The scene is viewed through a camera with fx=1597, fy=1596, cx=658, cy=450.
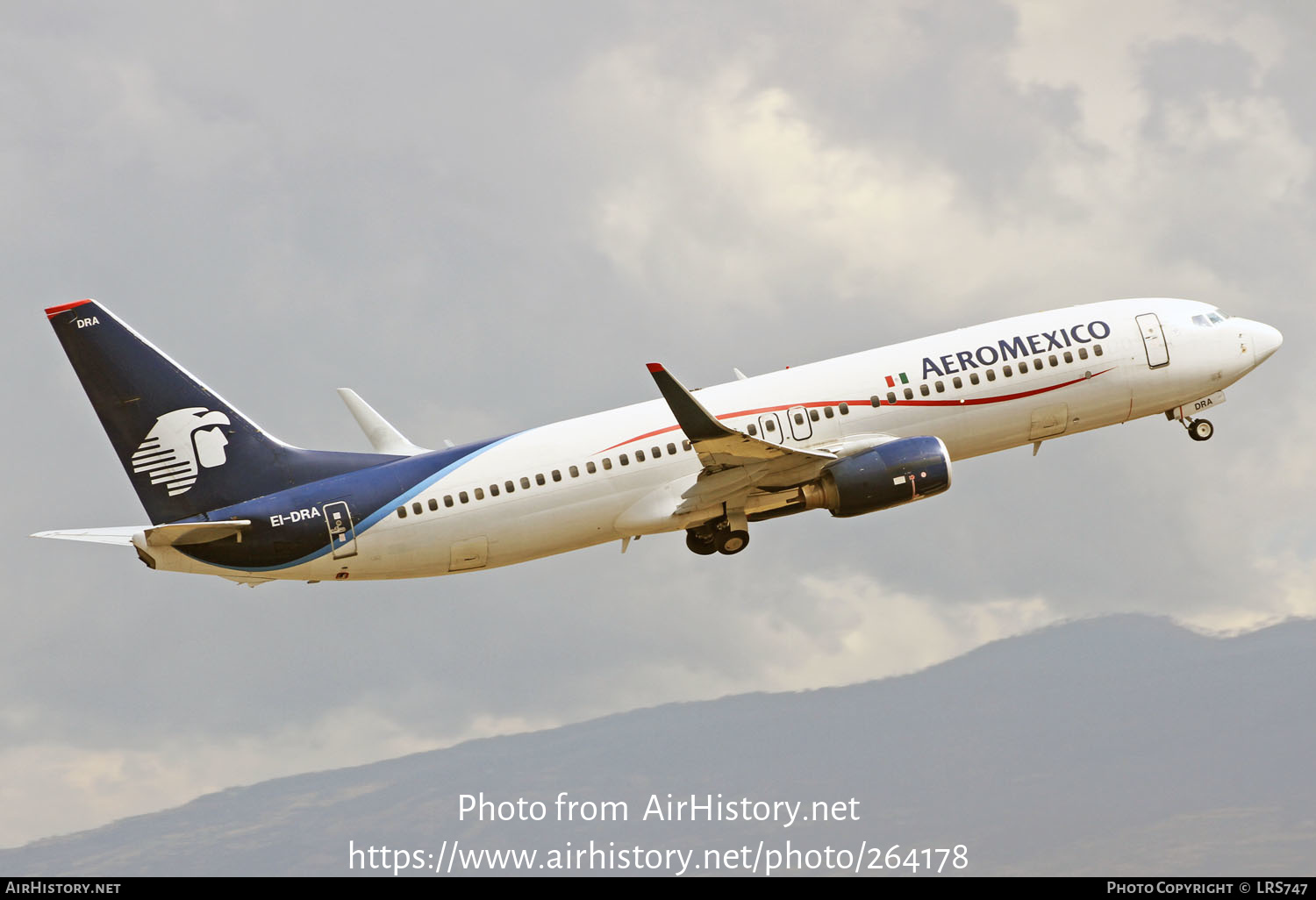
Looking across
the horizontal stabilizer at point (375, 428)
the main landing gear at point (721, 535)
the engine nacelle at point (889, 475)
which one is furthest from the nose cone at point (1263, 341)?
the horizontal stabilizer at point (375, 428)

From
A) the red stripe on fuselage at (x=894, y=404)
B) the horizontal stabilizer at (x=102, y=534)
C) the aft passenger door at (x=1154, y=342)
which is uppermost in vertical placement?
the aft passenger door at (x=1154, y=342)

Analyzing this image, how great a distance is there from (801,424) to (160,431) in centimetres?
2022

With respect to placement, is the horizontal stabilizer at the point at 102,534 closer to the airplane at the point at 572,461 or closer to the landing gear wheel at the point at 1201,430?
the airplane at the point at 572,461

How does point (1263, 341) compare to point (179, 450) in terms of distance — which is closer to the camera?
point (179, 450)

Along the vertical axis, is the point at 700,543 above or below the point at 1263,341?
below

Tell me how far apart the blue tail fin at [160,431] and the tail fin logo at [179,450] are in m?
0.03

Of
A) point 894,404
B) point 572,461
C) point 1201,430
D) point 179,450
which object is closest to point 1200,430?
point 1201,430

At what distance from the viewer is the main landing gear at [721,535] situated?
53000mm

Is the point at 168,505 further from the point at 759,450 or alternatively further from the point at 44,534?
the point at 759,450

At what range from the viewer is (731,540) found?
53.2 m

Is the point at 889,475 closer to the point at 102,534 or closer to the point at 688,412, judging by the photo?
the point at 688,412

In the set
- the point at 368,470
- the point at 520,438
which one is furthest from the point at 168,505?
the point at 520,438

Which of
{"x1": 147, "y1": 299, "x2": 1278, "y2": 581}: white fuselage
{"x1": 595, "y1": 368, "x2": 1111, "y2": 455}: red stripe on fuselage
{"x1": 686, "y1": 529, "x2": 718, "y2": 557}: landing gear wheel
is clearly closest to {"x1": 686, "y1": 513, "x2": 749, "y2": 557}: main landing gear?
{"x1": 686, "y1": 529, "x2": 718, "y2": 557}: landing gear wheel
